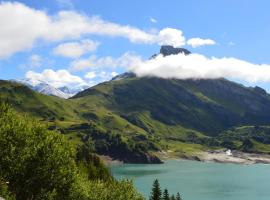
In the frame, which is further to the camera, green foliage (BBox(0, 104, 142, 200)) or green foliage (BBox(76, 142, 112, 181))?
green foliage (BBox(76, 142, 112, 181))

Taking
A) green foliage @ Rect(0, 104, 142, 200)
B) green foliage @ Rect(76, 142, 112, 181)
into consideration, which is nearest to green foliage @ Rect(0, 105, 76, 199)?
green foliage @ Rect(0, 104, 142, 200)

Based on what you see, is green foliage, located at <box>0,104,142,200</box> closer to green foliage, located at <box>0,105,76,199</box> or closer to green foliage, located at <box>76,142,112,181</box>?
green foliage, located at <box>0,105,76,199</box>

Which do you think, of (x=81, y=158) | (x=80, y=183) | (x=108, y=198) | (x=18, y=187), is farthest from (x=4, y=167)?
(x=81, y=158)

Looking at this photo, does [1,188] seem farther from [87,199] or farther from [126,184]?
[126,184]

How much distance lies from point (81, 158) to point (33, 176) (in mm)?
104552

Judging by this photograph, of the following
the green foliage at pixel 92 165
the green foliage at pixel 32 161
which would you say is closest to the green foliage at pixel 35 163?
the green foliage at pixel 32 161

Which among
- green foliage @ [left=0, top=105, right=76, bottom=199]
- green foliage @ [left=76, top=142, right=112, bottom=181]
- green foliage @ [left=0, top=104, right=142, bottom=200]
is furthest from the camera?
green foliage @ [left=76, top=142, right=112, bottom=181]

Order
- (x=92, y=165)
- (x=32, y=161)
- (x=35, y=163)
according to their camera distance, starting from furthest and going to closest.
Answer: (x=92, y=165) → (x=35, y=163) → (x=32, y=161)

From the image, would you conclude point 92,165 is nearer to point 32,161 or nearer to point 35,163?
point 35,163

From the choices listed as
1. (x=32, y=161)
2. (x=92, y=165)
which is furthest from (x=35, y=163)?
(x=92, y=165)

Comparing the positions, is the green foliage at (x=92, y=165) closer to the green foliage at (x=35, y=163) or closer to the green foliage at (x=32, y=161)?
the green foliage at (x=35, y=163)

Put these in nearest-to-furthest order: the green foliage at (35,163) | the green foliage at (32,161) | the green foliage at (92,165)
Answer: the green foliage at (35,163) < the green foliage at (32,161) < the green foliage at (92,165)

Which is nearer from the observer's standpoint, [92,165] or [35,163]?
[35,163]

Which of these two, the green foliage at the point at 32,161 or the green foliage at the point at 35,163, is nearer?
the green foliage at the point at 35,163
